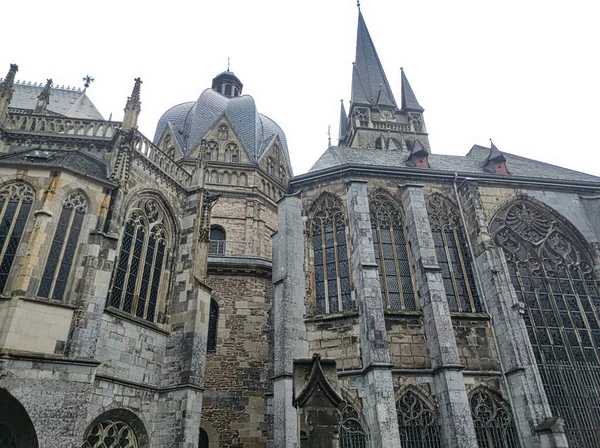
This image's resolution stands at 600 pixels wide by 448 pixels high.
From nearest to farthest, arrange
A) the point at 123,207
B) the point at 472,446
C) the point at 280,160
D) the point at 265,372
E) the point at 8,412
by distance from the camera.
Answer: the point at 8,412 → the point at 472,446 → the point at 123,207 → the point at 265,372 → the point at 280,160

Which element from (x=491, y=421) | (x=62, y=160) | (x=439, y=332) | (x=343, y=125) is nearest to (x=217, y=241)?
(x=62, y=160)

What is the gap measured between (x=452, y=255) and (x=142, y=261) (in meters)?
9.58

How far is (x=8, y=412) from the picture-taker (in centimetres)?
828

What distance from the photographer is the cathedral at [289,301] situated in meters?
9.32

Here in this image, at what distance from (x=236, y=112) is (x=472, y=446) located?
19.7 m

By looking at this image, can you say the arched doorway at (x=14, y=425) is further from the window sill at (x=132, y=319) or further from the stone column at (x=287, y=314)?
the stone column at (x=287, y=314)

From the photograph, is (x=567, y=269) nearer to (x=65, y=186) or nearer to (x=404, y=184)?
(x=404, y=184)

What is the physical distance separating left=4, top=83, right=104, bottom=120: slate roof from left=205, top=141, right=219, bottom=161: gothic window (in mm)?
5319

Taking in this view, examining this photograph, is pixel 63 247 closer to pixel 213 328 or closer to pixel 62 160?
pixel 62 160

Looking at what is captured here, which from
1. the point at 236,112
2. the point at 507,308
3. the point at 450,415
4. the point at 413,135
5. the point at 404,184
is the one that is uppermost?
the point at 413,135

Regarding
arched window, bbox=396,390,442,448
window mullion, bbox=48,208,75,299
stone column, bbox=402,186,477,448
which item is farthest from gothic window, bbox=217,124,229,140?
arched window, bbox=396,390,442,448

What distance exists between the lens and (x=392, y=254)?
13.6 meters

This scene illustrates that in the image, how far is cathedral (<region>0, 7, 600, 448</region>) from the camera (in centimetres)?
932

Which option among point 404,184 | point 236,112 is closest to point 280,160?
point 236,112
